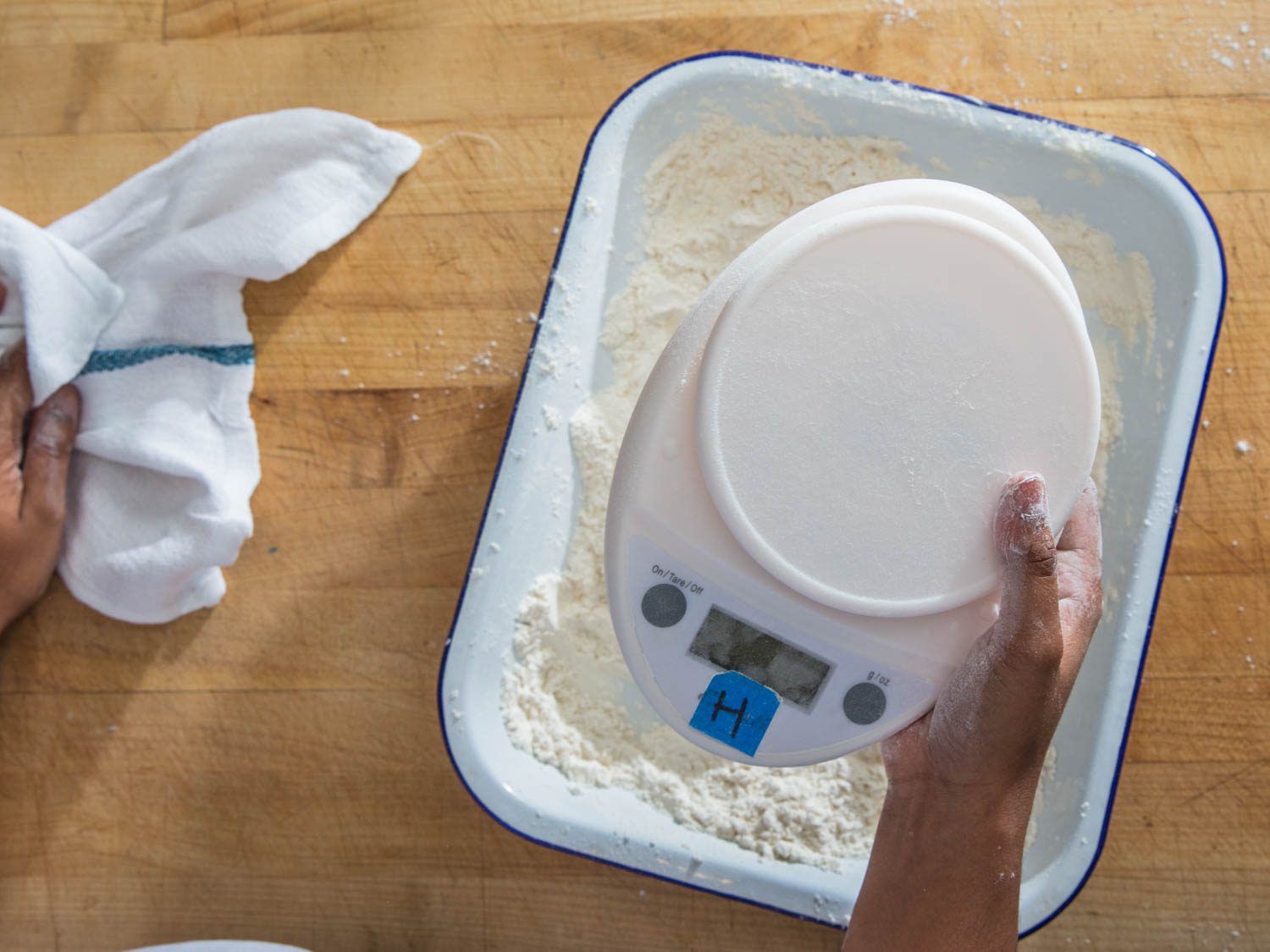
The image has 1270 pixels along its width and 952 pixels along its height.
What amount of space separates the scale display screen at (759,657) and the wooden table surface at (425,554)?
1.06 feet

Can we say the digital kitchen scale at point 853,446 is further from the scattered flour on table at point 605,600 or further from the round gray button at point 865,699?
the scattered flour on table at point 605,600

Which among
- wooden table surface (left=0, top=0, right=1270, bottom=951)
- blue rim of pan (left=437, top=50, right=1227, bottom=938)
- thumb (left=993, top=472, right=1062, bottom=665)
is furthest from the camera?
wooden table surface (left=0, top=0, right=1270, bottom=951)

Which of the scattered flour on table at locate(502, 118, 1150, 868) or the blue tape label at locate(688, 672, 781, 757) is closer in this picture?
the blue tape label at locate(688, 672, 781, 757)

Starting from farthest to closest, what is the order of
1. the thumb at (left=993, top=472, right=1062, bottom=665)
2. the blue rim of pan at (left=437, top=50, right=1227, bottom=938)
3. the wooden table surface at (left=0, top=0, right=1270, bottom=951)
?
the wooden table surface at (left=0, top=0, right=1270, bottom=951)
the blue rim of pan at (left=437, top=50, right=1227, bottom=938)
the thumb at (left=993, top=472, right=1062, bottom=665)

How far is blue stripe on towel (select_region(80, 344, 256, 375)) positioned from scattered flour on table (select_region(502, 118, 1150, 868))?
0.34 meters

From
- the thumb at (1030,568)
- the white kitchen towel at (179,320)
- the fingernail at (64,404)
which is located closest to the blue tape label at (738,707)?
the thumb at (1030,568)

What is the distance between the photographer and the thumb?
1.75ft

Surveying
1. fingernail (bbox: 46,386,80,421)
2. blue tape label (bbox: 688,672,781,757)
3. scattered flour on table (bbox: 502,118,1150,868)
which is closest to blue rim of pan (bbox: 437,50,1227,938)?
scattered flour on table (bbox: 502,118,1150,868)

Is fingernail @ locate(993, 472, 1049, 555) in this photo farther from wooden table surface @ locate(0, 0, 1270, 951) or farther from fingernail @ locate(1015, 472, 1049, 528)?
wooden table surface @ locate(0, 0, 1270, 951)

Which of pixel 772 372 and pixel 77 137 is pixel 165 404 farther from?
pixel 772 372

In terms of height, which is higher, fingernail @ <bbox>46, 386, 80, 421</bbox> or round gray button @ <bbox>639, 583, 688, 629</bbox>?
round gray button @ <bbox>639, 583, 688, 629</bbox>


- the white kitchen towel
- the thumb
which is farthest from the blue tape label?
the white kitchen towel

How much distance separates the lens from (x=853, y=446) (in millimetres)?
556

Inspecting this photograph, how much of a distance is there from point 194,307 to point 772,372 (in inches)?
23.1
